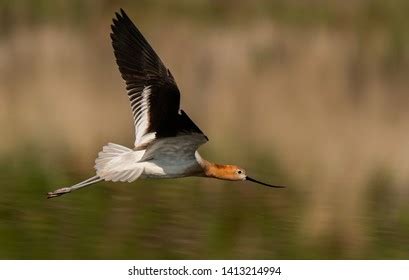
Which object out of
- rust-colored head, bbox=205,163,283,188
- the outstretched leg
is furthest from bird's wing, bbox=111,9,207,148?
rust-colored head, bbox=205,163,283,188

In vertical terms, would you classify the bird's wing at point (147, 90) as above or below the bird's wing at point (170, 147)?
above

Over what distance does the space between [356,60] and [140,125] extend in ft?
15.6

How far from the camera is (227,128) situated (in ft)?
22.4

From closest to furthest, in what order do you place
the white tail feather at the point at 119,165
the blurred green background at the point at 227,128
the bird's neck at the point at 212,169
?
the white tail feather at the point at 119,165
the bird's neck at the point at 212,169
the blurred green background at the point at 227,128

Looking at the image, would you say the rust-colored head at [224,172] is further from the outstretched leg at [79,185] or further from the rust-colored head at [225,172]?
the outstretched leg at [79,185]

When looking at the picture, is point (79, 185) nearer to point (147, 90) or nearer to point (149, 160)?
point (149, 160)

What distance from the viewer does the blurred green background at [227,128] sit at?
17.1 ft

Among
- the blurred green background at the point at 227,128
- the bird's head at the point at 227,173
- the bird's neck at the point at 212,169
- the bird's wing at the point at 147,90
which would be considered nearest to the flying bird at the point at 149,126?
the bird's wing at the point at 147,90

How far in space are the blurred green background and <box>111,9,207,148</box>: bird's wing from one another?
0.55 m

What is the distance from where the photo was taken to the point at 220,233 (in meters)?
5.25

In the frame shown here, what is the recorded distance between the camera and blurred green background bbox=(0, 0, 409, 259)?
5.21m

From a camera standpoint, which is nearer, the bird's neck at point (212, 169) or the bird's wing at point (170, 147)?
the bird's wing at point (170, 147)
